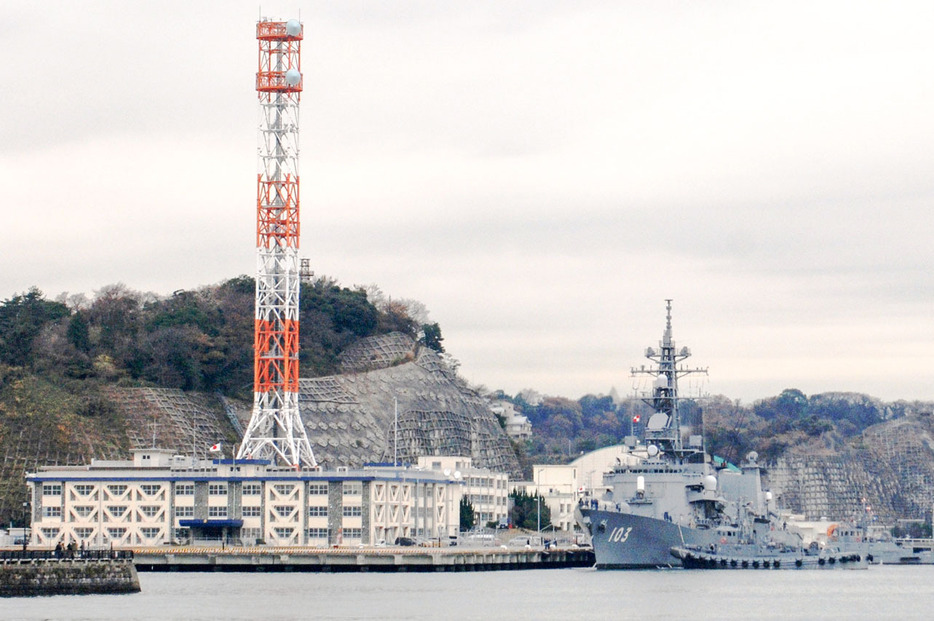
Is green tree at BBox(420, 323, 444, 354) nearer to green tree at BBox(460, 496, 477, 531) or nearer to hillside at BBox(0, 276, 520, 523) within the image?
hillside at BBox(0, 276, 520, 523)

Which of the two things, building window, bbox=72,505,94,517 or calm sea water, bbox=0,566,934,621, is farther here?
building window, bbox=72,505,94,517

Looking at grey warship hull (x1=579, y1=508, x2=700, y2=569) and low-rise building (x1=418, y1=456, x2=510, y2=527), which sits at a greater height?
low-rise building (x1=418, y1=456, x2=510, y2=527)

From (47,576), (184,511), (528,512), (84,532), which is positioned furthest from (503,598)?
(528,512)

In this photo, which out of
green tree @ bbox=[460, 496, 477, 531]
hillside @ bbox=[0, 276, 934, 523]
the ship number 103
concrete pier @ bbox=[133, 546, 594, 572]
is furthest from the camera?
green tree @ bbox=[460, 496, 477, 531]

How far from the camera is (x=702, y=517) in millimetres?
111250

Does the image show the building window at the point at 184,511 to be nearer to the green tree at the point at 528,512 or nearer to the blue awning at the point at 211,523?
the blue awning at the point at 211,523

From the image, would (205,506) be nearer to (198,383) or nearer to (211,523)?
(211,523)

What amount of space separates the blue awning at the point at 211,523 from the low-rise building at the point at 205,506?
0.07 m

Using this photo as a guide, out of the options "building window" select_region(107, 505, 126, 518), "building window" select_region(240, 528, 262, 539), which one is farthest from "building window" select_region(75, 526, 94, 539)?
"building window" select_region(240, 528, 262, 539)

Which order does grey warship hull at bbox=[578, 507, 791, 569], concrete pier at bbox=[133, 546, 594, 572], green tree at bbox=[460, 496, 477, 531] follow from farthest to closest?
green tree at bbox=[460, 496, 477, 531]
concrete pier at bbox=[133, 546, 594, 572]
grey warship hull at bbox=[578, 507, 791, 569]

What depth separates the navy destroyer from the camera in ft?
354

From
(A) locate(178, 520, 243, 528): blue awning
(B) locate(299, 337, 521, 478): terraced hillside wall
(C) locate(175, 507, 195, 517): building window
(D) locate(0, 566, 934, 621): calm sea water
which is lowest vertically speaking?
(D) locate(0, 566, 934, 621): calm sea water

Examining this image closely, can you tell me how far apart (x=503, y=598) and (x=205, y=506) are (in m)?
37.2

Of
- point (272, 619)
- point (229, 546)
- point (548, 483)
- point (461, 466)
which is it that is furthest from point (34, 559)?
point (548, 483)
